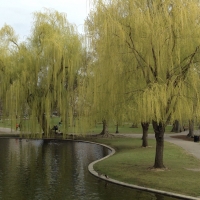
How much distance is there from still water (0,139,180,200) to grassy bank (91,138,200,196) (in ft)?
2.47

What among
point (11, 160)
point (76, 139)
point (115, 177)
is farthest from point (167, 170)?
point (76, 139)

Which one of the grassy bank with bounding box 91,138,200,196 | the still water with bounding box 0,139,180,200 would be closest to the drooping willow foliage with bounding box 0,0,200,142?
the grassy bank with bounding box 91,138,200,196

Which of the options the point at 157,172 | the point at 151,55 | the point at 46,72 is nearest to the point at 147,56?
the point at 151,55

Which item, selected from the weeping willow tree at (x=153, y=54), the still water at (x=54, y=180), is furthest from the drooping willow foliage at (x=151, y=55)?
the still water at (x=54, y=180)

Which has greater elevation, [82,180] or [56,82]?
[56,82]

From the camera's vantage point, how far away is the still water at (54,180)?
34.1 ft

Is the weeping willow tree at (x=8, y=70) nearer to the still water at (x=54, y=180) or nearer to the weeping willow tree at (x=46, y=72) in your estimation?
the weeping willow tree at (x=46, y=72)

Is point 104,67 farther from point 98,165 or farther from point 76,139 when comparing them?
point 76,139

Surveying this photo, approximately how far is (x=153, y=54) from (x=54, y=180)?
22.1 feet

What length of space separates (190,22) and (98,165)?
26.4 feet

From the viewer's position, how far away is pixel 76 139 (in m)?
28.3

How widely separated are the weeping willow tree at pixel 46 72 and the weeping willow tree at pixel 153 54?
35.7ft

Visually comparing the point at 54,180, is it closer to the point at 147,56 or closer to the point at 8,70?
the point at 147,56

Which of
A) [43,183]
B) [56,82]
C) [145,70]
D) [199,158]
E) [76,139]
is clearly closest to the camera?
[43,183]
